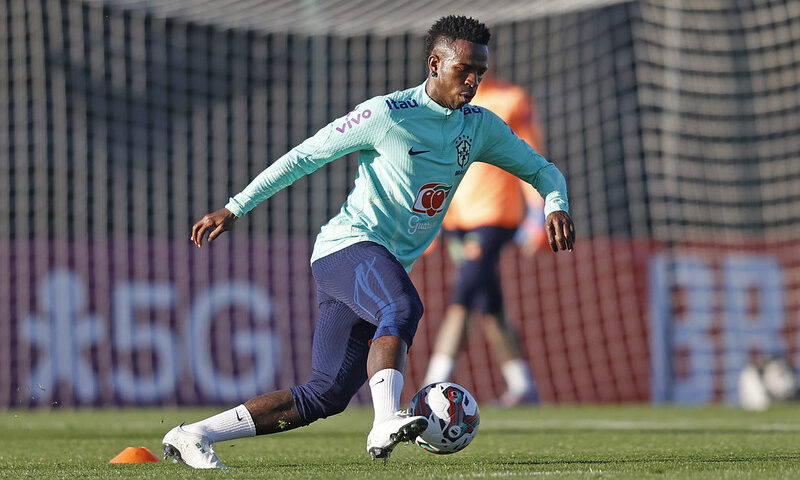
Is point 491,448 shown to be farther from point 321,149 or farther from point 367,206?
point 321,149

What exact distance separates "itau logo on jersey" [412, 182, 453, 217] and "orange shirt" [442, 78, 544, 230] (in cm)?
446

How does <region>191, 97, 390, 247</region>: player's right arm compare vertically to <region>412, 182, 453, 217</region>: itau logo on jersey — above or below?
above

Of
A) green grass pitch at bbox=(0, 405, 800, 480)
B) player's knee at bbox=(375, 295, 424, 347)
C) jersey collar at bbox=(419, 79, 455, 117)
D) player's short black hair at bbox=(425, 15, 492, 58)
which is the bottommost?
green grass pitch at bbox=(0, 405, 800, 480)

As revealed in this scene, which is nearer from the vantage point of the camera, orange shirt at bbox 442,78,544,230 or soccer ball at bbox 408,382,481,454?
soccer ball at bbox 408,382,481,454

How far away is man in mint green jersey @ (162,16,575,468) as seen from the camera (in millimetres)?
4723

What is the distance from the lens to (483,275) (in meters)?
9.17

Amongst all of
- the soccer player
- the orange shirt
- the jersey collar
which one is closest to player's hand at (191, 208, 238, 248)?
the jersey collar

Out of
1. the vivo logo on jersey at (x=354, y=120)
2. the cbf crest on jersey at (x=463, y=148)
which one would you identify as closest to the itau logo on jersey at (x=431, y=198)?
the cbf crest on jersey at (x=463, y=148)

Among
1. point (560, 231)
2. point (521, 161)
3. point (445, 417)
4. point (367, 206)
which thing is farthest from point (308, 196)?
point (445, 417)

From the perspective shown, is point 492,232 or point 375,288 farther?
point 492,232

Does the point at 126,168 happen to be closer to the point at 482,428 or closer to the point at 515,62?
the point at 515,62

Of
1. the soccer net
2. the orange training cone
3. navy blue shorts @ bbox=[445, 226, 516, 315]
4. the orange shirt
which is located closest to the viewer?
the orange training cone

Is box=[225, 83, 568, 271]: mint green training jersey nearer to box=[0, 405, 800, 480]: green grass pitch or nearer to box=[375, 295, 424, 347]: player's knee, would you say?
box=[375, 295, 424, 347]: player's knee

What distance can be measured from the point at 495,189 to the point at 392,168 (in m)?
4.60
